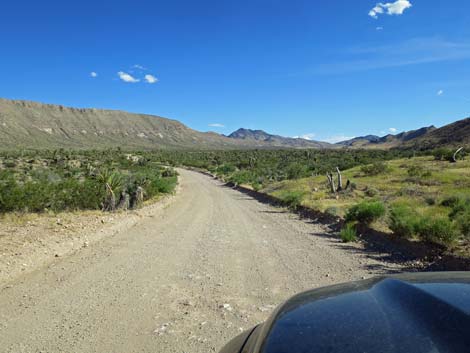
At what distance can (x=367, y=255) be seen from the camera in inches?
384

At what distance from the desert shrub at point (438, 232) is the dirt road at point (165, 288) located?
165 centimetres

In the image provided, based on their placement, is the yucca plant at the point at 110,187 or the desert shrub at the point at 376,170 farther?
the desert shrub at the point at 376,170

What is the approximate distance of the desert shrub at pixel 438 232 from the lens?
9242 mm

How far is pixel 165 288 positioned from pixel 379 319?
546cm

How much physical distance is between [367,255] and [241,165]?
56.7 metres

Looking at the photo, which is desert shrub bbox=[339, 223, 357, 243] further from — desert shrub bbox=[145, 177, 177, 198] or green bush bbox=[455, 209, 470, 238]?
desert shrub bbox=[145, 177, 177, 198]

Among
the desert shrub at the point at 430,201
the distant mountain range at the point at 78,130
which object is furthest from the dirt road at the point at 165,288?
the distant mountain range at the point at 78,130

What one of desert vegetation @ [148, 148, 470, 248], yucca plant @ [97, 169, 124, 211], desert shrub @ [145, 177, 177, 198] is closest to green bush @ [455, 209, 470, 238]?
desert vegetation @ [148, 148, 470, 248]

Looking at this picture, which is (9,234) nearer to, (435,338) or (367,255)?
(367,255)

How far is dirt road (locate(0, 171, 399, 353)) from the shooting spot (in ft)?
16.4

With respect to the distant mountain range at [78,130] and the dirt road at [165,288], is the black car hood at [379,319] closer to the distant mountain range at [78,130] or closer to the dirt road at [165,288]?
the dirt road at [165,288]

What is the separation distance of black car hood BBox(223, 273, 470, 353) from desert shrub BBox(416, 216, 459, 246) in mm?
7481

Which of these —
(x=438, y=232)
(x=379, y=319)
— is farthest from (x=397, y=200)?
(x=379, y=319)

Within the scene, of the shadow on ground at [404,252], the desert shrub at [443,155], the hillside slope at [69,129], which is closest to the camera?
the shadow on ground at [404,252]
